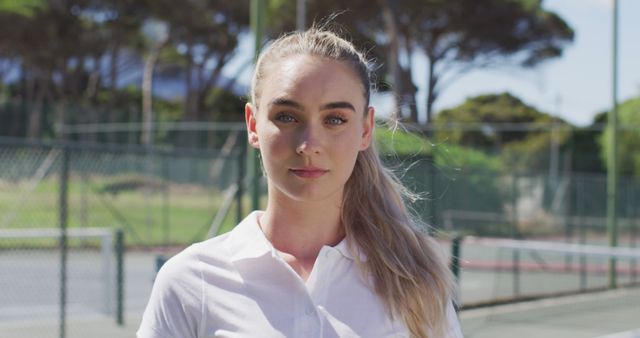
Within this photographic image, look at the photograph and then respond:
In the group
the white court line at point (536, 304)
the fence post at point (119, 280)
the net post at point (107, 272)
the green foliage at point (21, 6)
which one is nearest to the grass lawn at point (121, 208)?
the net post at point (107, 272)

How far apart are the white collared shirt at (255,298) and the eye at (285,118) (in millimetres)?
251

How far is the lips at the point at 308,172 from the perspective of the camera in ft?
6.04

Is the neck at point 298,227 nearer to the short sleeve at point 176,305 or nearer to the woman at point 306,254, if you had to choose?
the woman at point 306,254

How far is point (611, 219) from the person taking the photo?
14.9 meters

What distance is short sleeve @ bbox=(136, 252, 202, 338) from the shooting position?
71.4 inches

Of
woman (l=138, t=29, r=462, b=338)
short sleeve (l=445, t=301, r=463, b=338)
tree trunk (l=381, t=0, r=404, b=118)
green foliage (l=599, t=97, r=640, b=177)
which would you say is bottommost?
short sleeve (l=445, t=301, r=463, b=338)

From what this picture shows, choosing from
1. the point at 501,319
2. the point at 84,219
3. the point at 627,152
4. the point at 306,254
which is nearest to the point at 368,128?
the point at 306,254

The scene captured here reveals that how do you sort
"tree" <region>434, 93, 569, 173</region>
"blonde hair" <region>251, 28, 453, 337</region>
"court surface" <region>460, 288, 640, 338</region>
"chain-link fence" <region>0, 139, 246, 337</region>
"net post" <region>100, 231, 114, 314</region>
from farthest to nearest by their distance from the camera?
1. "tree" <region>434, 93, 569, 173</region>
2. "net post" <region>100, 231, 114, 314</region>
3. "court surface" <region>460, 288, 640, 338</region>
4. "chain-link fence" <region>0, 139, 246, 337</region>
5. "blonde hair" <region>251, 28, 453, 337</region>

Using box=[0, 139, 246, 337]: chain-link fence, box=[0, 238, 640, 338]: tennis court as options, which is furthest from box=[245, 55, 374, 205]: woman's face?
box=[0, 139, 246, 337]: chain-link fence

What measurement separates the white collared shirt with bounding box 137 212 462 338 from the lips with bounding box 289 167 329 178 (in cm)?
17

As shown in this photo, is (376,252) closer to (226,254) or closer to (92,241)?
(226,254)

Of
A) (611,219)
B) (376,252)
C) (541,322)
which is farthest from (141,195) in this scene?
(376,252)

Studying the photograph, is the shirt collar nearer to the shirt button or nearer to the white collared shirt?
the white collared shirt

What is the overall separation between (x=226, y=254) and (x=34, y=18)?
4026cm
